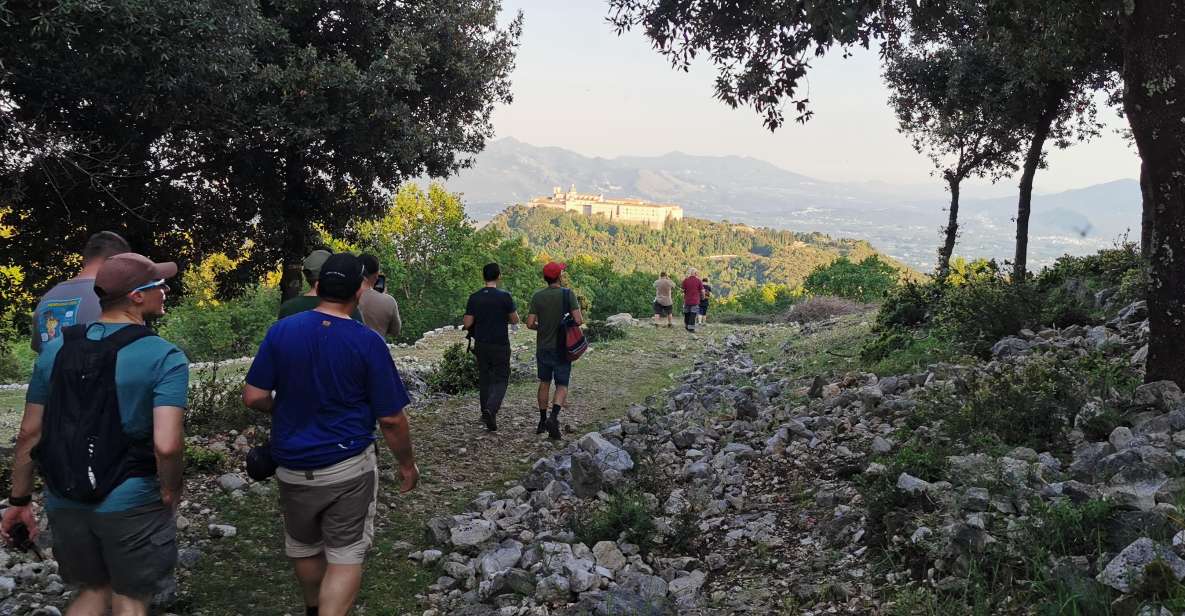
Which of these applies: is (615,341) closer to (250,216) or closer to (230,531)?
(250,216)

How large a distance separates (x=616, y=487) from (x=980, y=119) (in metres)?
18.3

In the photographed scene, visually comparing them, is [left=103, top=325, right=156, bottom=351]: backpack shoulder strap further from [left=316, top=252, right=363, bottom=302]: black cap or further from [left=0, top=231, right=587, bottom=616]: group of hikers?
[left=316, top=252, right=363, bottom=302]: black cap

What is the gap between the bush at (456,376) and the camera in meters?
13.8

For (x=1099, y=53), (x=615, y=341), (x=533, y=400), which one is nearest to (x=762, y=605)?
(x=533, y=400)

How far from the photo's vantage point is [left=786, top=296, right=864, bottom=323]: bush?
3095 cm

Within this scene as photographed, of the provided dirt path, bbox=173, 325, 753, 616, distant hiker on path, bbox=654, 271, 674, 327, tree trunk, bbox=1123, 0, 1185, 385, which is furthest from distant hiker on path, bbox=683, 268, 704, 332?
tree trunk, bbox=1123, 0, 1185, 385

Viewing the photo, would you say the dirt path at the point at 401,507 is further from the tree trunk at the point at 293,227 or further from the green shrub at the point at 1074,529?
the green shrub at the point at 1074,529

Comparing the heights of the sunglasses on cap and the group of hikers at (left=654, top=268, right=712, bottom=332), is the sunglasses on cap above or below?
above

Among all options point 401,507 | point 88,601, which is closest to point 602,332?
point 401,507

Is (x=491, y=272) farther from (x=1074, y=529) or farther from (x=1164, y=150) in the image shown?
(x=1164, y=150)

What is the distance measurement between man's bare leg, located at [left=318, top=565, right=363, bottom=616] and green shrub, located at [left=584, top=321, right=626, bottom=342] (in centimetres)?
1804

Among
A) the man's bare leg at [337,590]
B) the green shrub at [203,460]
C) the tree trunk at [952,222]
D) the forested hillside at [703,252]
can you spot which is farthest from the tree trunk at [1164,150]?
the forested hillside at [703,252]

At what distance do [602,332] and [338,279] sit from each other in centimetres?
1915

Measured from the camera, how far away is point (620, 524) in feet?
20.6
